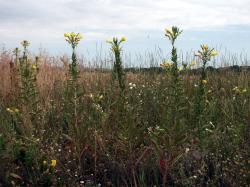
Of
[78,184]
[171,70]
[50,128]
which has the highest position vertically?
[171,70]

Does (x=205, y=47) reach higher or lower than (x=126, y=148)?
higher

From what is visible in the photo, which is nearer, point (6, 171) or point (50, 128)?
point (6, 171)

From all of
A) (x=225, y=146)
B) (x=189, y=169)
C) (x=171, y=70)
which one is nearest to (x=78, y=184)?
(x=189, y=169)

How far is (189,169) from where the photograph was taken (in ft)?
12.4

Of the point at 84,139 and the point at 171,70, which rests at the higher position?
the point at 171,70

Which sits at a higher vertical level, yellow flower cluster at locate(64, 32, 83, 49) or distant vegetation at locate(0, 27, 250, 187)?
yellow flower cluster at locate(64, 32, 83, 49)

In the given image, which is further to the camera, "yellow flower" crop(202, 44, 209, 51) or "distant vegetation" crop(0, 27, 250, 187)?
"yellow flower" crop(202, 44, 209, 51)

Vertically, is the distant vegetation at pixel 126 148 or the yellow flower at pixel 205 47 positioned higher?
the yellow flower at pixel 205 47

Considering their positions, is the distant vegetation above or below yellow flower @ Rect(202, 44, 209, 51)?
below

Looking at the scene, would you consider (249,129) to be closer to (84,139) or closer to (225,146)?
(225,146)

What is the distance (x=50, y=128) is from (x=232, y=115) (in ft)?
7.03

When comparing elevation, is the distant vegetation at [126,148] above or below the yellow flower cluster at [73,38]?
below

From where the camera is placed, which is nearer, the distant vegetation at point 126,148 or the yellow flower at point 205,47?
the distant vegetation at point 126,148

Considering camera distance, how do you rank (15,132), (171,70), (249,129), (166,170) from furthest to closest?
(249,129), (15,132), (171,70), (166,170)
